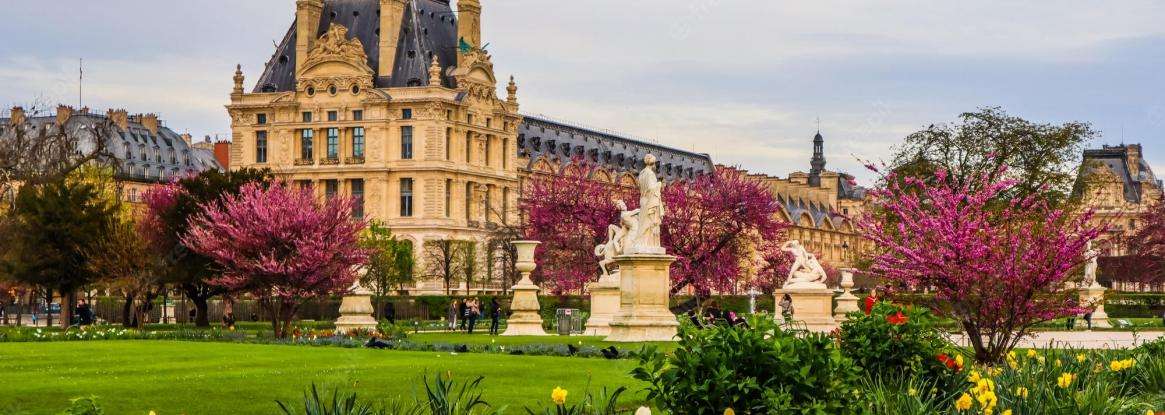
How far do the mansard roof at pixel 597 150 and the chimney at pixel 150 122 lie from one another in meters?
30.0

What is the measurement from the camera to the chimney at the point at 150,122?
134788 mm

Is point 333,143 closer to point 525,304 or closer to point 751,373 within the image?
point 525,304

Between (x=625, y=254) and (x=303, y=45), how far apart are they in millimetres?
81585

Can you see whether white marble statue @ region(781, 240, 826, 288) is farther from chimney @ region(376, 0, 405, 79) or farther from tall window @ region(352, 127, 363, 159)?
tall window @ region(352, 127, 363, 159)

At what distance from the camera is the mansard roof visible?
133625 mm

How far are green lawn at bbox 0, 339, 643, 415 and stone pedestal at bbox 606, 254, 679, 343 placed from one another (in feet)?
18.6

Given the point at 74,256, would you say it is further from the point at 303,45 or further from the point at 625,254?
the point at 303,45

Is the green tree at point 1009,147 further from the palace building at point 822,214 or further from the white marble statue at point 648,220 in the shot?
the palace building at point 822,214

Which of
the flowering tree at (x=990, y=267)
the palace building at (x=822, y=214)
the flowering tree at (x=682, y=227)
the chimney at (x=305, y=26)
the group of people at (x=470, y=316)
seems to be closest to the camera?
the flowering tree at (x=990, y=267)

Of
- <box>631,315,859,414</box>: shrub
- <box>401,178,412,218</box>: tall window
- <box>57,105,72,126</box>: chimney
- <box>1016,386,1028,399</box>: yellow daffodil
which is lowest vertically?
<box>1016,386,1028,399</box>: yellow daffodil

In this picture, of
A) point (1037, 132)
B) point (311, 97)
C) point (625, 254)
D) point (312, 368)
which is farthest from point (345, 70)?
point (312, 368)

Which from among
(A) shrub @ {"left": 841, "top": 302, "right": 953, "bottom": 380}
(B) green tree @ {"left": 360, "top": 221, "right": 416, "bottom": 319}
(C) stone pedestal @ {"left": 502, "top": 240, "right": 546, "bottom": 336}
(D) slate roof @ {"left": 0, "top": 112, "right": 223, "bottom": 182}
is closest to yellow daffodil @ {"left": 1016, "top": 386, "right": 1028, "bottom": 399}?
(A) shrub @ {"left": 841, "top": 302, "right": 953, "bottom": 380}

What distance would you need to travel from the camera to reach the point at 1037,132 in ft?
248

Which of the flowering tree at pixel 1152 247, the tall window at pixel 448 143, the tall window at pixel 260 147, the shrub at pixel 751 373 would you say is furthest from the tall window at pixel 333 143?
the shrub at pixel 751 373
